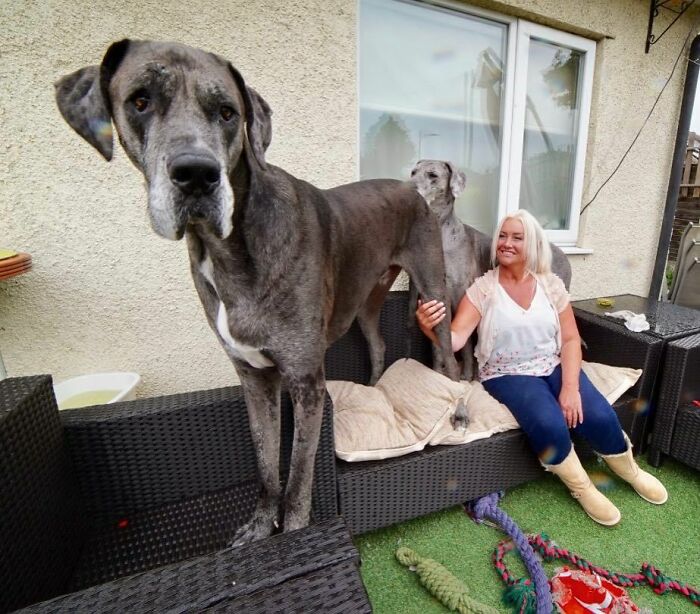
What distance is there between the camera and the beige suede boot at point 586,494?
1765mm

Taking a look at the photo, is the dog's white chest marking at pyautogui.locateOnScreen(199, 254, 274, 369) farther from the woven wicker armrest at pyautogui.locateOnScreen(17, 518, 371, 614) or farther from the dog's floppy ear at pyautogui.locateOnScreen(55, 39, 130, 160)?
the woven wicker armrest at pyautogui.locateOnScreen(17, 518, 371, 614)

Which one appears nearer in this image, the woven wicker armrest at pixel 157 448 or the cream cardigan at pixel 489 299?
the woven wicker armrest at pixel 157 448

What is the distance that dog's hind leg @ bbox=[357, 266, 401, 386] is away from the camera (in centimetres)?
216

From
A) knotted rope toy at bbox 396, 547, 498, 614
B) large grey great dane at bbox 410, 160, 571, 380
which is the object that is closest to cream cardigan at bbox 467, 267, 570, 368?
large grey great dane at bbox 410, 160, 571, 380

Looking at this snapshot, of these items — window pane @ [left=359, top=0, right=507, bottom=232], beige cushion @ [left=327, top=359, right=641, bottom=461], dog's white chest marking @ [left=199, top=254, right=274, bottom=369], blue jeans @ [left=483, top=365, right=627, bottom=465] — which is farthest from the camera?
window pane @ [left=359, top=0, right=507, bottom=232]

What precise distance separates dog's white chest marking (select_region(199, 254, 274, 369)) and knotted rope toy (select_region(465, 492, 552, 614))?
3.99 feet

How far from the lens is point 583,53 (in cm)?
324

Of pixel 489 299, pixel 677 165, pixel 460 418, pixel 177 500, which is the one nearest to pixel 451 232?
pixel 489 299

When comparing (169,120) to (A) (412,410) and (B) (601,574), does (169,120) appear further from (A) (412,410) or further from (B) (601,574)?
(B) (601,574)

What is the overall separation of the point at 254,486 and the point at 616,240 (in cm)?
379

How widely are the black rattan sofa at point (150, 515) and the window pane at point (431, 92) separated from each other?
2.12 meters

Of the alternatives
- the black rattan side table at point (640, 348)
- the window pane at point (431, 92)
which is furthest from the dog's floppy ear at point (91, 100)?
the black rattan side table at point (640, 348)

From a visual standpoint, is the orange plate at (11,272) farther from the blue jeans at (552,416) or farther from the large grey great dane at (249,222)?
the blue jeans at (552,416)

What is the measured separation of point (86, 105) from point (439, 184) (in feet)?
6.01
